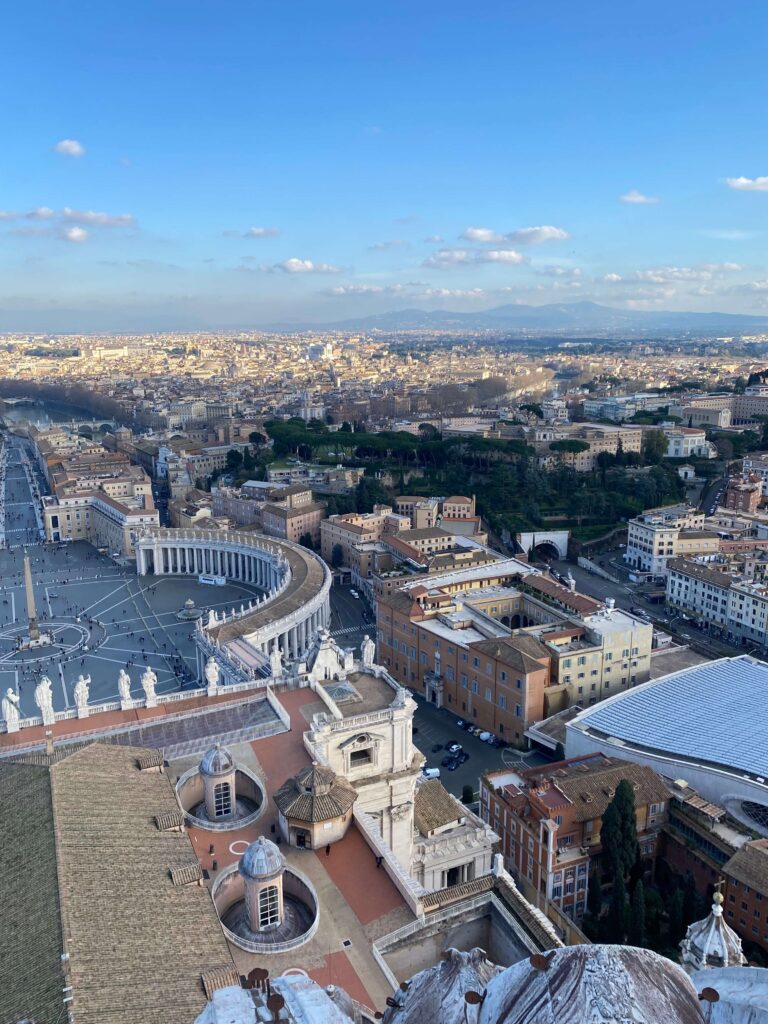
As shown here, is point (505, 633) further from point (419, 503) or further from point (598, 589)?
point (419, 503)

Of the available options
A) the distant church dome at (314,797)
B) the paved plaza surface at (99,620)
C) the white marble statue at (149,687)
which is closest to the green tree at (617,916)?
the distant church dome at (314,797)

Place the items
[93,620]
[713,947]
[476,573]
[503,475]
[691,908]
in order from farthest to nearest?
1. [503,475]
2. [93,620]
3. [476,573]
4. [691,908]
5. [713,947]

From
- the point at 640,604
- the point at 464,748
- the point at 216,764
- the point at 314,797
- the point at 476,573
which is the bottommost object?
the point at 464,748

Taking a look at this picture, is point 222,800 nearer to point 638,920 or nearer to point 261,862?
point 261,862

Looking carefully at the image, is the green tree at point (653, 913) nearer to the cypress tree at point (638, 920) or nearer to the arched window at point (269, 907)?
the cypress tree at point (638, 920)

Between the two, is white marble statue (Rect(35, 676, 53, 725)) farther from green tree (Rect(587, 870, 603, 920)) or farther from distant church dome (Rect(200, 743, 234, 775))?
green tree (Rect(587, 870, 603, 920))

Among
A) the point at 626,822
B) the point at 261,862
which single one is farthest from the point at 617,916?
the point at 261,862

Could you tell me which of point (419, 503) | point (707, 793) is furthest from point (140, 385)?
point (707, 793)
